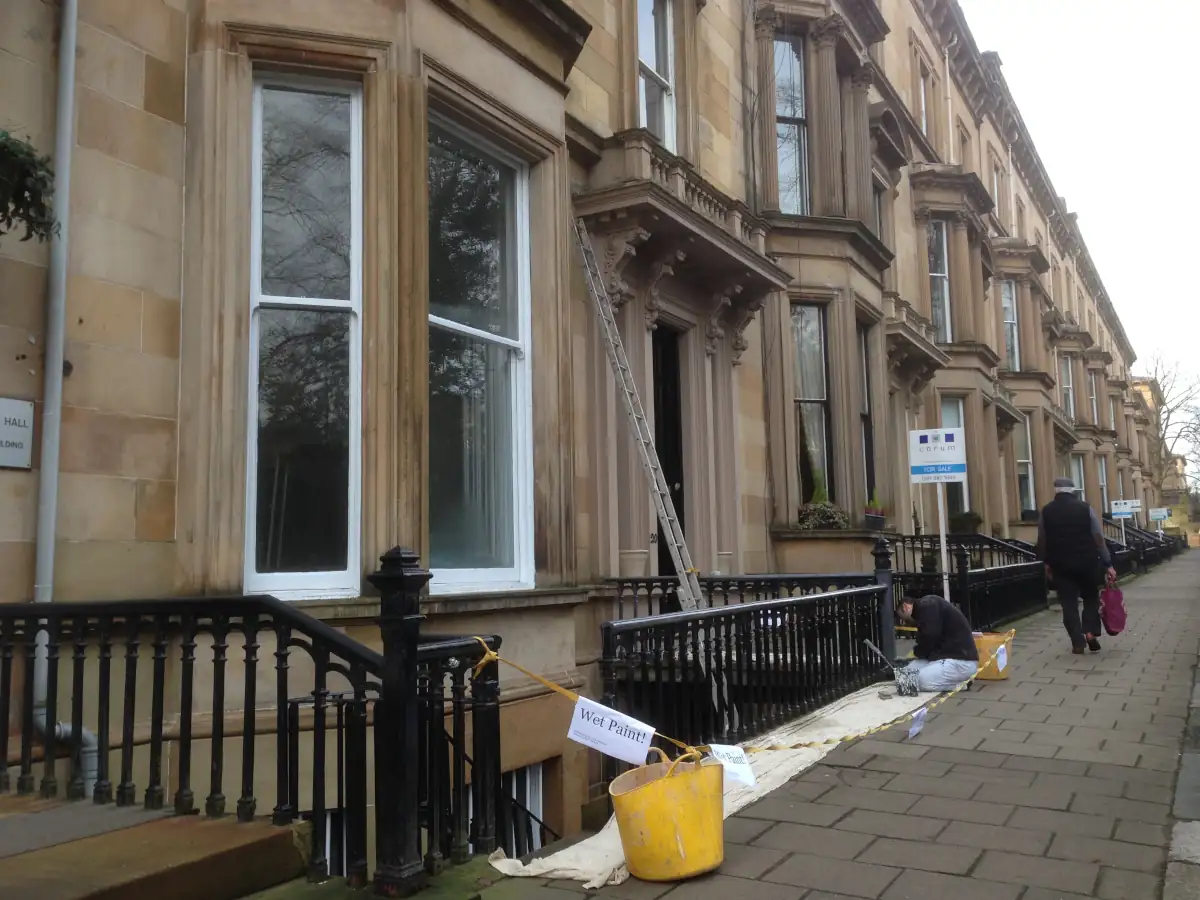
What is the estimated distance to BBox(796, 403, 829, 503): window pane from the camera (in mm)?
13383

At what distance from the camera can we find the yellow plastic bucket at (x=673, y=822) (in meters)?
3.99

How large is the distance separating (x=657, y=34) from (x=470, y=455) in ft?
22.5

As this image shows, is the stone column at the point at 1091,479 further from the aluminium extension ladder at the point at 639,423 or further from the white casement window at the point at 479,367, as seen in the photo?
the white casement window at the point at 479,367

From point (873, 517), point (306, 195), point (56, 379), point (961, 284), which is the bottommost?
point (873, 517)

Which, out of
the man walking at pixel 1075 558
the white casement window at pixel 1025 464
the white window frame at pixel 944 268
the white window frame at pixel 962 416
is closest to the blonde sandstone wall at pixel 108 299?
the man walking at pixel 1075 558

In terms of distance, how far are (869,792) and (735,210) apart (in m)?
7.20

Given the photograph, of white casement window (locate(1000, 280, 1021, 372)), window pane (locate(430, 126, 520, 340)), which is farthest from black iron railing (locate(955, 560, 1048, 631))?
white casement window (locate(1000, 280, 1021, 372))

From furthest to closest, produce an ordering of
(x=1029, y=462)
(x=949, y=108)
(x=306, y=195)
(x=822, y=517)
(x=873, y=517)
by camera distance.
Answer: (x=1029, y=462) → (x=949, y=108) → (x=873, y=517) → (x=822, y=517) → (x=306, y=195)

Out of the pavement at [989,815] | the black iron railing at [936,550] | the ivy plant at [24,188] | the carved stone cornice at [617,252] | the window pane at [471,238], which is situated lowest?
the pavement at [989,815]

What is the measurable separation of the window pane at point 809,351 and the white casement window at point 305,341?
886 centimetres

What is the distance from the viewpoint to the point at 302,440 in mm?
5543

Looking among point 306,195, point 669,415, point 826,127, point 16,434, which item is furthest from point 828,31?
point 16,434

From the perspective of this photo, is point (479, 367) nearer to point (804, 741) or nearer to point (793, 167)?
point (804, 741)

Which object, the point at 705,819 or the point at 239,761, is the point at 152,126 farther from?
the point at 705,819
